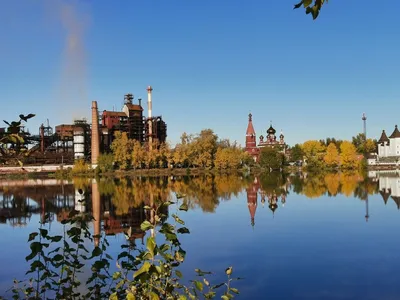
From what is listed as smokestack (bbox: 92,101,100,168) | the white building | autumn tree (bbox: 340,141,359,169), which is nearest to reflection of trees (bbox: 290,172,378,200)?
autumn tree (bbox: 340,141,359,169)

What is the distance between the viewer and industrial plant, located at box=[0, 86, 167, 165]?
3024 inches

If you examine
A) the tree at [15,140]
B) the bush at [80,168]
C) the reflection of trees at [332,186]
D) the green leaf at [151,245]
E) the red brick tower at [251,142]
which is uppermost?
the red brick tower at [251,142]

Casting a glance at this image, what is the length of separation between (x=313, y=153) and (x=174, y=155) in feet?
105

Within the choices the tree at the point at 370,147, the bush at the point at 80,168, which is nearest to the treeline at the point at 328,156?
the tree at the point at 370,147

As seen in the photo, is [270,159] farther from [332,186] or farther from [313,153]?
[332,186]

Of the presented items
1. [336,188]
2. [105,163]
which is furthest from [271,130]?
[336,188]

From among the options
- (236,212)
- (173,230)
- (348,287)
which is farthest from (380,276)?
(236,212)

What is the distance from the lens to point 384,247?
14008 mm

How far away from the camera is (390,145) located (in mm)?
99938

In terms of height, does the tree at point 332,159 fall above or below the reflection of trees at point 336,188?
above

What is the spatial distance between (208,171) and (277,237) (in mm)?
60287

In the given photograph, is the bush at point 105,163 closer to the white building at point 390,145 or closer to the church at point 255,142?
the church at point 255,142

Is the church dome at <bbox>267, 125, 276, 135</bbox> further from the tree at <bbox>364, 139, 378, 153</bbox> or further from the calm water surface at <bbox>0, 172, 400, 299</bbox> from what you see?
the calm water surface at <bbox>0, 172, 400, 299</bbox>

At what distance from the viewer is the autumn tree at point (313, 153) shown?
3167 inches
